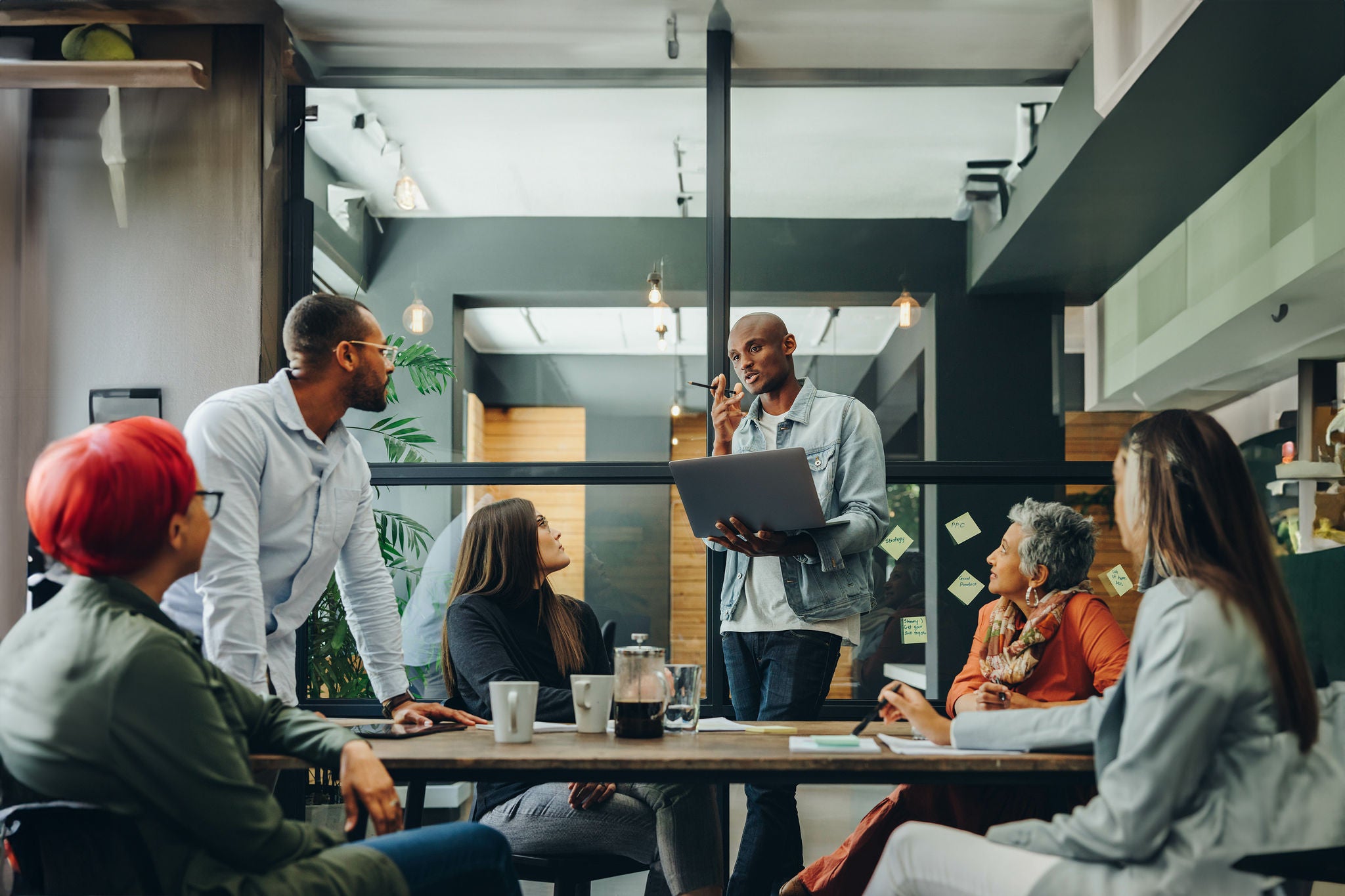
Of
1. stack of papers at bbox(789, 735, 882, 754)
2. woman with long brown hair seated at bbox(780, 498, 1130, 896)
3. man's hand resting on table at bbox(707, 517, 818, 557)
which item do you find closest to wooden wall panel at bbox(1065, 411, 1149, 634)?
woman with long brown hair seated at bbox(780, 498, 1130, 896)

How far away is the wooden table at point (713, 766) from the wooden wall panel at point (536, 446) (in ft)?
6.81

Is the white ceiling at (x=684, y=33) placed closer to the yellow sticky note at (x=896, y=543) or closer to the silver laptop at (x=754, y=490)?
the yellow sticky note at (x=896, y=543)

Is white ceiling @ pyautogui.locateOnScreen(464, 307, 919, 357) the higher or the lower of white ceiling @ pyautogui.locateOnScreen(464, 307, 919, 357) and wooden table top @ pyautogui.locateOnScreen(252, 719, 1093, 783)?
the higher

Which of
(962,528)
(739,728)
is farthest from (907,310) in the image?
(739,728)

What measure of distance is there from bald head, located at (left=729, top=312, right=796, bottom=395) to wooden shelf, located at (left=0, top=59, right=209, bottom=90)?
1882mm

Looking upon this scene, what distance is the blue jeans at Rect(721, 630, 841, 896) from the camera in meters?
2.50

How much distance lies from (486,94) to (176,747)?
305 centimetres

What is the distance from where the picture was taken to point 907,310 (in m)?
3.78

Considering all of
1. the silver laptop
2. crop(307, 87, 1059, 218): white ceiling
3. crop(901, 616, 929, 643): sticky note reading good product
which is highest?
crop(307, 87, 1059, 218): white ceiling

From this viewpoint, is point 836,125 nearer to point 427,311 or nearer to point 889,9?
point 889,9

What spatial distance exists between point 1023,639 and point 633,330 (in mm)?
1808

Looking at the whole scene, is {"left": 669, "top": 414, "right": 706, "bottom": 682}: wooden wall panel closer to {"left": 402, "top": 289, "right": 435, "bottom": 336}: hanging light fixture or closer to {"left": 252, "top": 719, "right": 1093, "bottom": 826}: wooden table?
{"left": 402, "top": 289, "right": 435, "bottom": 336}: hanging light fixture

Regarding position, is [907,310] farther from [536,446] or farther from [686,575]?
[536,446]

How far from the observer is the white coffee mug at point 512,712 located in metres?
1.78
